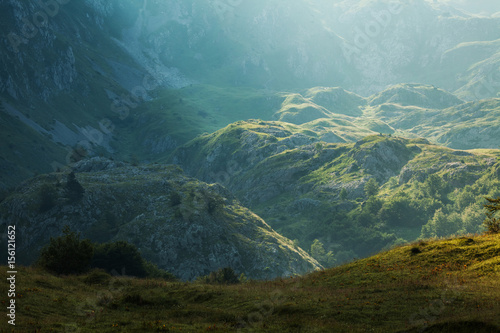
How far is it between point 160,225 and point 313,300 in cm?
7887

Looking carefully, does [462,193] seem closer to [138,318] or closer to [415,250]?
[415,250]

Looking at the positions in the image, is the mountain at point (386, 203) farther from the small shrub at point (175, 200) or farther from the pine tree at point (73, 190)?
the pine tree at point (73, 190)

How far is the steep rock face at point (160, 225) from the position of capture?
95.1 meters

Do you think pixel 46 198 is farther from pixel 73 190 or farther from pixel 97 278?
pixel 97 278

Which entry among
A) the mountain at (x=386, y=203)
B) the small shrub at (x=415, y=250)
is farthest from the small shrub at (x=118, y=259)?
the mountain at (x=386, y=203)

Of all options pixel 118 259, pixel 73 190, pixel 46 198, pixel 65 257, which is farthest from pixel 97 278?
pixel 46 198

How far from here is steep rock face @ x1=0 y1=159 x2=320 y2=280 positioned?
95.1 metres

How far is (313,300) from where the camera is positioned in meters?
29.6

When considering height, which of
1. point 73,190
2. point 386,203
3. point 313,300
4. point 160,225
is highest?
point 386,203

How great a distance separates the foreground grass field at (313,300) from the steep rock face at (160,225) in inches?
2265

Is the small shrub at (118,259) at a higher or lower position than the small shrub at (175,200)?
lower

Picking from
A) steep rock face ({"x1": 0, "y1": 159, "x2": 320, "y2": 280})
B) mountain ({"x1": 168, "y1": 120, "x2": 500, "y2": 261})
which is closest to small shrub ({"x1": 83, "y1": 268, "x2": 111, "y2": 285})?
steep rock face ({"x1": 0, "y1": 159, "x2": 320, "y2": 280})

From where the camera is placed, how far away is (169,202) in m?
114

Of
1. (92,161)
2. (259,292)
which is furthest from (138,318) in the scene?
(92,161)
